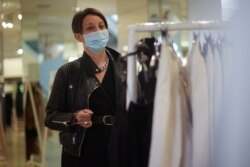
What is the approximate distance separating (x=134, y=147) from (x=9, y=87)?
2439 mm

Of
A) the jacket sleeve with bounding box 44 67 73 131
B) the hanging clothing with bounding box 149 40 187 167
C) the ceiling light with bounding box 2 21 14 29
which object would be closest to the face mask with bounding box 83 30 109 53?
the jacket sleeve with bounding box 44 67 73 131

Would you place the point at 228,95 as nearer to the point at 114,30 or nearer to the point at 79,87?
the point at 79,87

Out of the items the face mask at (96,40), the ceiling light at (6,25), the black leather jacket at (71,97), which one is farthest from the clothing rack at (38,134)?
the face mask at (96,40)

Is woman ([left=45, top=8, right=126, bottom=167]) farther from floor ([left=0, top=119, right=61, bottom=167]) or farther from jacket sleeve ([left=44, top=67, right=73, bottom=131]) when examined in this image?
floor ([left=0, top=119, right=61, bottom=167])

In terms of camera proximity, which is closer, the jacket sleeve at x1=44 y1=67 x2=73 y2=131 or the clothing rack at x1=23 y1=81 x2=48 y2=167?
the jacket sleeve at x1=44 y1=67 x2=73 y2=131

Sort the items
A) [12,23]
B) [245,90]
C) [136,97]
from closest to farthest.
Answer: [245,90]
[136,97]
[12,23]

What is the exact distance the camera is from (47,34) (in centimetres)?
356

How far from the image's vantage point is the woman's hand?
1703 mm

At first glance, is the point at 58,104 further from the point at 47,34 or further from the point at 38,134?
the point at 47,34

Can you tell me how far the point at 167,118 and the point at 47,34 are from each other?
8.94 ft

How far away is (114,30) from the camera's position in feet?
12.4

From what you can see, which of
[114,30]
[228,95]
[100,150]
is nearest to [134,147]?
[228,95]

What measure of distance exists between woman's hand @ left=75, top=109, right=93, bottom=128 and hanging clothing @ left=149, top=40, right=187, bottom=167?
68 centimetres

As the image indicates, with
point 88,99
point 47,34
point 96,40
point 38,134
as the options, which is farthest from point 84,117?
point 47,34
